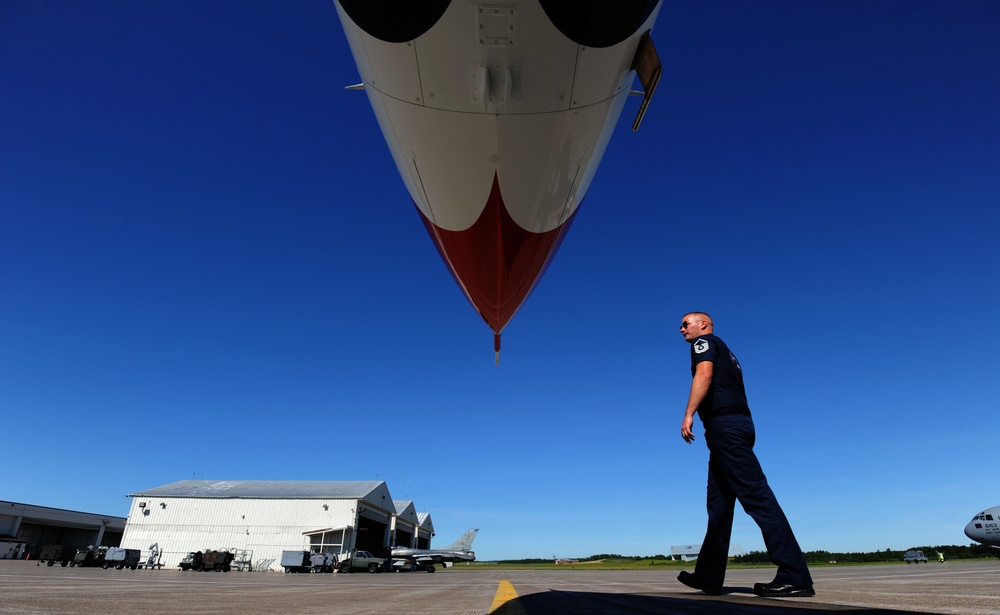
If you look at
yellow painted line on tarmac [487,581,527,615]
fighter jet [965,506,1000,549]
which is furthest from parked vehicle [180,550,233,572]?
fighter jet [965,506,1000,549]

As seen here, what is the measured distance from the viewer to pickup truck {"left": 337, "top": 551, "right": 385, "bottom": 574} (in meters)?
28.0

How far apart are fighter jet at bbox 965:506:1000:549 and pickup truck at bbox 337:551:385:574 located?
31.9 meters

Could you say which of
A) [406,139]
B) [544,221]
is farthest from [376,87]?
[544,221]

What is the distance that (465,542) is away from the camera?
5494 centimetres

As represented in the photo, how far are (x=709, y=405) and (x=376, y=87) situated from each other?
359 cm

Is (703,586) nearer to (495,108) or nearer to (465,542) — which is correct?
(495,108)

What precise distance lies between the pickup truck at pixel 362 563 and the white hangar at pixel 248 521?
338 cm

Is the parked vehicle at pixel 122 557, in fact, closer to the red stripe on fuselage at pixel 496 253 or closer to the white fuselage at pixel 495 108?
the red stripe on fuselage at pixel 496 253

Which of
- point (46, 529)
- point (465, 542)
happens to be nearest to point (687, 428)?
point (465, 542)

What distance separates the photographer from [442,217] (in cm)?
547

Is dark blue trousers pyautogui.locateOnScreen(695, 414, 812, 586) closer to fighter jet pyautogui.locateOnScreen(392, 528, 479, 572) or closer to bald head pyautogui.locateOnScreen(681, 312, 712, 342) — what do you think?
bald head pyautogui.locateOnScreen(681, 312, 712, 342)

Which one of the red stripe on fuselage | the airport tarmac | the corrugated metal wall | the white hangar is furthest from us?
the corrugated metal wall

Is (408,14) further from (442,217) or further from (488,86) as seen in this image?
(442,217)

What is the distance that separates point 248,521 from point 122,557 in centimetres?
826
